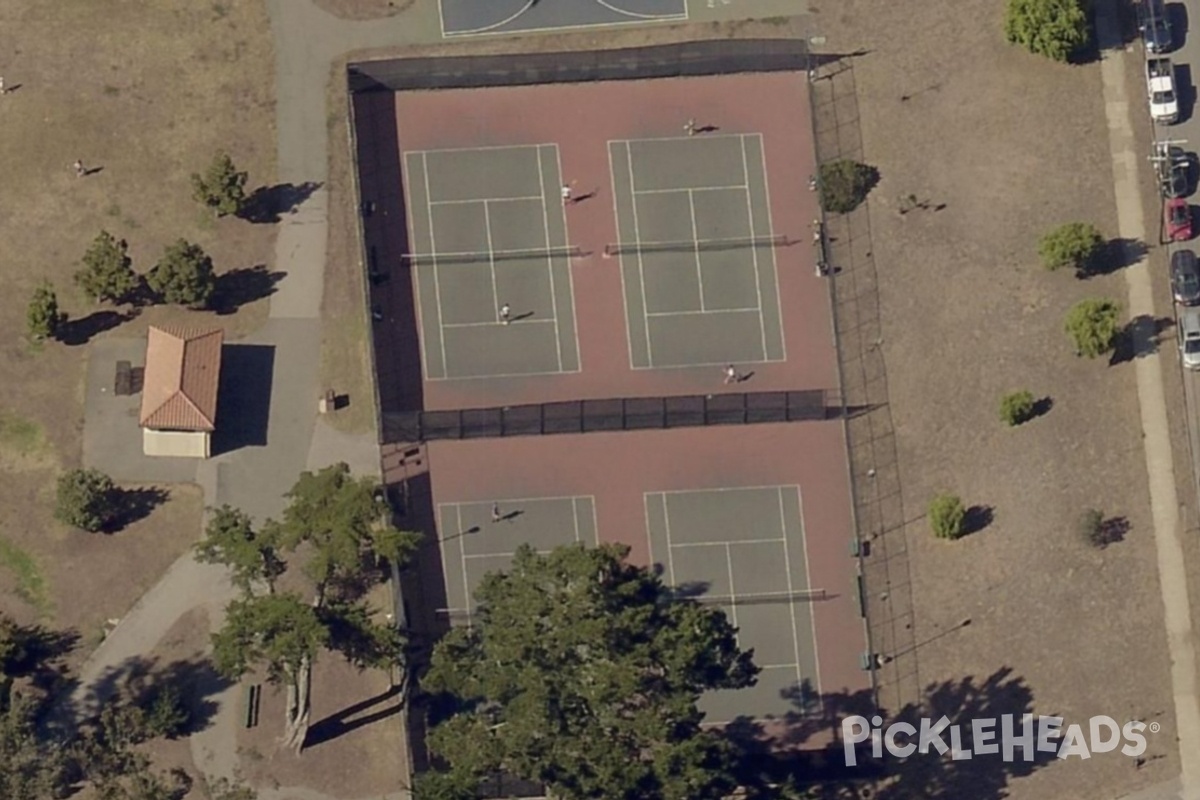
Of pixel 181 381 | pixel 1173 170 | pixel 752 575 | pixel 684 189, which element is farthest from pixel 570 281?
pixel 1173 170

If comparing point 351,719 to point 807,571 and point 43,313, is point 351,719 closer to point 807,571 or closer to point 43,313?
point 807,571

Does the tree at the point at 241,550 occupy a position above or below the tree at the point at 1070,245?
below

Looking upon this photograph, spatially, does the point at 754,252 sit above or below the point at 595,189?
below

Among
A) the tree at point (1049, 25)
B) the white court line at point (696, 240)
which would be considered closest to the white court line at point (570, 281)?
the white court line at point (696, 240)

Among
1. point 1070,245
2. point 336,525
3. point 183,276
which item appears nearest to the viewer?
point 336,525

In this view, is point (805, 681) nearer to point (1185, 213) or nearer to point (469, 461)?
point (469, 461)

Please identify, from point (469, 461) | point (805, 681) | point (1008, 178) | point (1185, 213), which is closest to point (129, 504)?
point (469, 461)

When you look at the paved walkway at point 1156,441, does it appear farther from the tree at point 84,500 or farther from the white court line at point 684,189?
the tree at point 84,500
